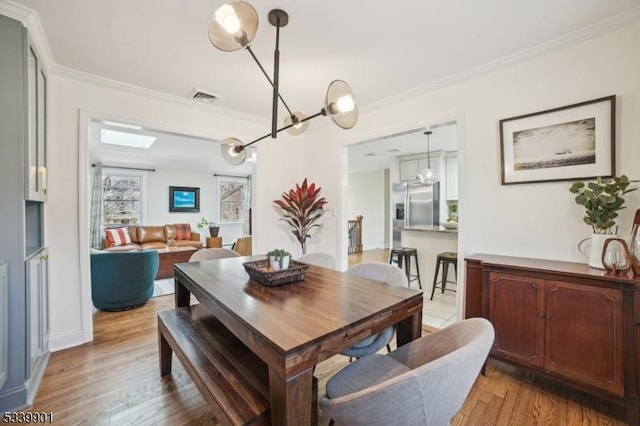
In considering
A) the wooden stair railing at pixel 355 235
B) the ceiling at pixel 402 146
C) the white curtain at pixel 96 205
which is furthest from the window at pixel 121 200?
the wooden stair railing at pixel 355 235

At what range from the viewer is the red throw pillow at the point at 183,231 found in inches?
278

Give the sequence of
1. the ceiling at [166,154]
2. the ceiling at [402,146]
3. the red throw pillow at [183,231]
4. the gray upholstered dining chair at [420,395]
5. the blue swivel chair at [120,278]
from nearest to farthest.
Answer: the gray upholstered dining chair at [420,395]
the blue swivel chair at [120,278]
the ceiling at [402,146]
the ceiling at [166,154]
the red throw pillow at [183,231]

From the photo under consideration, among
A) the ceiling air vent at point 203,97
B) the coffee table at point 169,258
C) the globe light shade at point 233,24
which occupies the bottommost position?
the coffee table at point 169,258

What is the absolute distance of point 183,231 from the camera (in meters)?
7.13

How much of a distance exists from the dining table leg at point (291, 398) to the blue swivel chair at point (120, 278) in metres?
3.10

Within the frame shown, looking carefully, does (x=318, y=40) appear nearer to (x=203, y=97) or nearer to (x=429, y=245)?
(x=203, y=97)

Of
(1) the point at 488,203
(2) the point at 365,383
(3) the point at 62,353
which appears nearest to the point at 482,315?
(1) the point at 488,203

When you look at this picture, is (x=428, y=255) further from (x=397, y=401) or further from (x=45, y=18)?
(x=45, y=18)

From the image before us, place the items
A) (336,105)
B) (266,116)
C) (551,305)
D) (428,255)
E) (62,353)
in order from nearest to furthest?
(336,105), (551,305), (62,353), (266,116), (428,255)

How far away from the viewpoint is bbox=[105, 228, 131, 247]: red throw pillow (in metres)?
5.95

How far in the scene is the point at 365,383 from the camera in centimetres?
122

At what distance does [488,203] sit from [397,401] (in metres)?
2.20

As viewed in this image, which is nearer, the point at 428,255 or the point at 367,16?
the point at 367,16

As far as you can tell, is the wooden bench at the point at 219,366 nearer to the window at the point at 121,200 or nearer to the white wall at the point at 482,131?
the white wall at the point at 482,131
